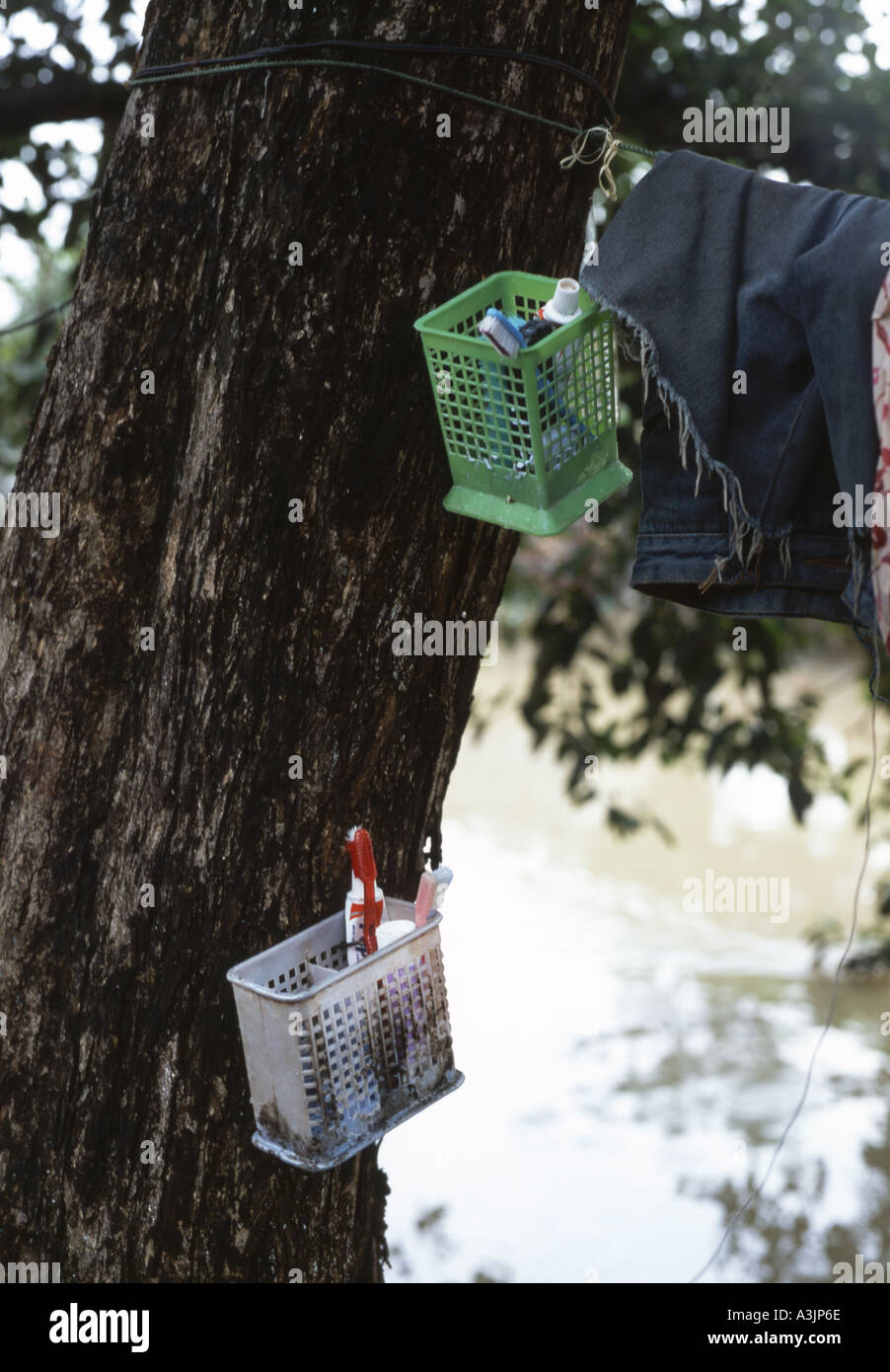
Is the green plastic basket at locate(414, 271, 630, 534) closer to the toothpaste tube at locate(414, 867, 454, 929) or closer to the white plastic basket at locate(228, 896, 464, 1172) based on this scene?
the toothpaste tube at locate(414, 867, 454, 929)

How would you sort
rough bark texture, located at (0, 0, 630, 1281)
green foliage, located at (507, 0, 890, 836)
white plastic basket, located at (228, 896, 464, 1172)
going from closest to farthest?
1. white plastic basket, located at (228, 896, 464, 1172)
2. rough bark texture, located at (0, 0, 630, 1281)
3. green foliage, located at (507, 0, 890, 836)

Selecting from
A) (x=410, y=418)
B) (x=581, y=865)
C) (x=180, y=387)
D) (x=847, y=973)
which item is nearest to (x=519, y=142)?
(x=410, y=418)

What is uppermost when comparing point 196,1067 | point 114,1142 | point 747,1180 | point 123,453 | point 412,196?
point 412,196

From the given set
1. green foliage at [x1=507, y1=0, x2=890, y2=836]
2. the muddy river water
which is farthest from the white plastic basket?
green foliage at [x1=507, y1=0, x2=890, y2=836]

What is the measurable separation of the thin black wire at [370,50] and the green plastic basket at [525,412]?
0.30m

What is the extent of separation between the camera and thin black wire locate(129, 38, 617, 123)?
5.74ft

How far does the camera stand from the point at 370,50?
1.76 m

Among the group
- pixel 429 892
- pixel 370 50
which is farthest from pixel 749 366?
pixel 429 892

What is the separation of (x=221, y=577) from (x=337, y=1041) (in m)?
0.66

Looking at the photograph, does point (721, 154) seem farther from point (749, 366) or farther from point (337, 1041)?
point (337, 1041)

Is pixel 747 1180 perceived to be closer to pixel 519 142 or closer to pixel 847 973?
pixel 847 973

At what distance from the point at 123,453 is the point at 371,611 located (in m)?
0.43

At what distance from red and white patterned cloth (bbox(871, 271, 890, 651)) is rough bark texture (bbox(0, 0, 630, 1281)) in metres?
0.57

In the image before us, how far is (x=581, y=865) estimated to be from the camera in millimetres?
7770
